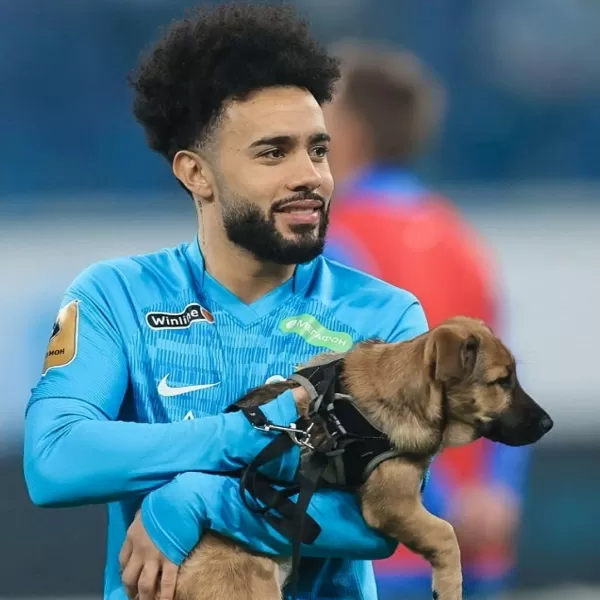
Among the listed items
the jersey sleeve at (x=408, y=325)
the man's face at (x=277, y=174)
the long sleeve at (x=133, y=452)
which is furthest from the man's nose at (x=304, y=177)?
the long sleeve at (x=133, y=452)

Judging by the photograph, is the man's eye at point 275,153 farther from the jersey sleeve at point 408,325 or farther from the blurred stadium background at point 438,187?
the blurred stadium background at point 438,187

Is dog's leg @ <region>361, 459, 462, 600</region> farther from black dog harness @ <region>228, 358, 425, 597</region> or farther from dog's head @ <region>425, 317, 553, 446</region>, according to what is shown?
dog's head @ <region>425, 317, 553, 446</region>

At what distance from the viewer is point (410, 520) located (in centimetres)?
216

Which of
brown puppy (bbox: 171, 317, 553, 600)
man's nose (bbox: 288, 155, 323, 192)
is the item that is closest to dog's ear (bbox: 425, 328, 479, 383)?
brown puppy (bbox: 171, 317, 553, 600)

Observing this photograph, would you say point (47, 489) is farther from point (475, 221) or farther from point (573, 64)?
point (573, 64)

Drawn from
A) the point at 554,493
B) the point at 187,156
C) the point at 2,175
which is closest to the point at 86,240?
the point at 2,175

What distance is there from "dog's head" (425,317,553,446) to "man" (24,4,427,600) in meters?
0.11

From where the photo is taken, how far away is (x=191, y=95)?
2.30m

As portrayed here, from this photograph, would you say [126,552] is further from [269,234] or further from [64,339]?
[269,234]

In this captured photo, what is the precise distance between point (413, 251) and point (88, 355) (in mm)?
1761

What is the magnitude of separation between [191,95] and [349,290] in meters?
0.48

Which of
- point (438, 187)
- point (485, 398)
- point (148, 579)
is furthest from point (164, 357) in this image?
point (438, 187)

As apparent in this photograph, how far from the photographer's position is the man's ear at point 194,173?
2.34m

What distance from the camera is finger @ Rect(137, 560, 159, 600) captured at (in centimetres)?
201
